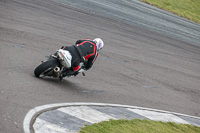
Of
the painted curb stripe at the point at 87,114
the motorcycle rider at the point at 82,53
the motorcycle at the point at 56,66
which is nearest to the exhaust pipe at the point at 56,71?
the motorcycle at the point at 56,66

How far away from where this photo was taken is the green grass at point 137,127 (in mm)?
6465

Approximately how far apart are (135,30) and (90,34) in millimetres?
4560

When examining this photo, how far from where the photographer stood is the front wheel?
8203mm

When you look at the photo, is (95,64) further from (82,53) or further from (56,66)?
(56,66)

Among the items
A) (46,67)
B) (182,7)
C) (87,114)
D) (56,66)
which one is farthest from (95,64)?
(182,7)

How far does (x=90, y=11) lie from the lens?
64.9ft

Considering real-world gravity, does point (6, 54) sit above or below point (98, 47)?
below

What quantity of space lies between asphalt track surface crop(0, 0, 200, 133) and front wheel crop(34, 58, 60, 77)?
17 cm

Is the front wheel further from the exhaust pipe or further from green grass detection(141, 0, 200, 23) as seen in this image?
green grass detection(141, 0, 200, 23)

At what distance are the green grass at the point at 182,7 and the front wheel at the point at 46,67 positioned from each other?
21.2 meters

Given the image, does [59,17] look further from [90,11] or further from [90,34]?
[90,11]

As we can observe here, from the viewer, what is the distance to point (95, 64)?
1155cm

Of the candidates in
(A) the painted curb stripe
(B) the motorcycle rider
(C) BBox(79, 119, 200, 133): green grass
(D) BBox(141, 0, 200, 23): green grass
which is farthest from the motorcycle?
(D) BBox(141, 0, 200, 23): green grass

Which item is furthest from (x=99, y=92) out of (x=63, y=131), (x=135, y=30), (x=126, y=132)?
(x=135, y=30)
